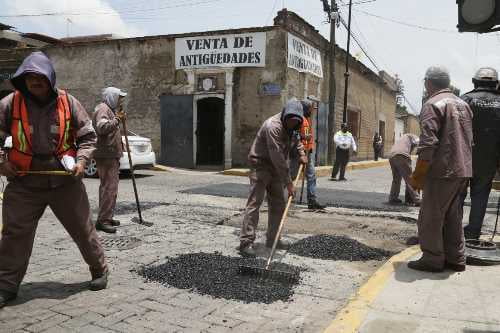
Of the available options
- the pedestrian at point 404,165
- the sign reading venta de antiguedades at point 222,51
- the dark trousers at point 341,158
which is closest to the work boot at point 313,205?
the pedestrian at point 404,165

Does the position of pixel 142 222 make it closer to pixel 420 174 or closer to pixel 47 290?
pixel 47 290

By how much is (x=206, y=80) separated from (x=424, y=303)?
547 inches

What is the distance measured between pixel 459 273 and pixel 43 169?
A: 3788 mm

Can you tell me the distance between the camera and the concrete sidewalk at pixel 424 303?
3.32 m

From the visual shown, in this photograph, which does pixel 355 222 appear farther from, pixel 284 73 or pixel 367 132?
pixel 367 132

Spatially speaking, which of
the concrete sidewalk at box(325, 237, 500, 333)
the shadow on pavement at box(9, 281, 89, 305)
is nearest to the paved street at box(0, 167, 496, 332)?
the shadow on pavement at box(9, 281, 89, 305)

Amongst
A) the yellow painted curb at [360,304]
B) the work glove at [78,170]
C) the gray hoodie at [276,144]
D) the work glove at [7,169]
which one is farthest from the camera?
the gray hoodie at [276,144]

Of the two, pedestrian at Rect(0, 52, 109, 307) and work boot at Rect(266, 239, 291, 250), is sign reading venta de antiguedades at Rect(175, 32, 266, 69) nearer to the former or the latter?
work boot at Rect(266, 239, 291, 250)

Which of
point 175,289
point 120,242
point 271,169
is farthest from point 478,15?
point 120,242

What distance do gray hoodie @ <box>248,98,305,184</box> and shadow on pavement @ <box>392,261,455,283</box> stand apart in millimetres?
1392

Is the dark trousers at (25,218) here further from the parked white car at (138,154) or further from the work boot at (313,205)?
the parked white car at (138,154)

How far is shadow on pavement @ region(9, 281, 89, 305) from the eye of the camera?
380 cm

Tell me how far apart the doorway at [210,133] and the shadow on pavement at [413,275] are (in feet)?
42.8

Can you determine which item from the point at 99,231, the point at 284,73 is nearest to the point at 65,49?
the point at 284,73
